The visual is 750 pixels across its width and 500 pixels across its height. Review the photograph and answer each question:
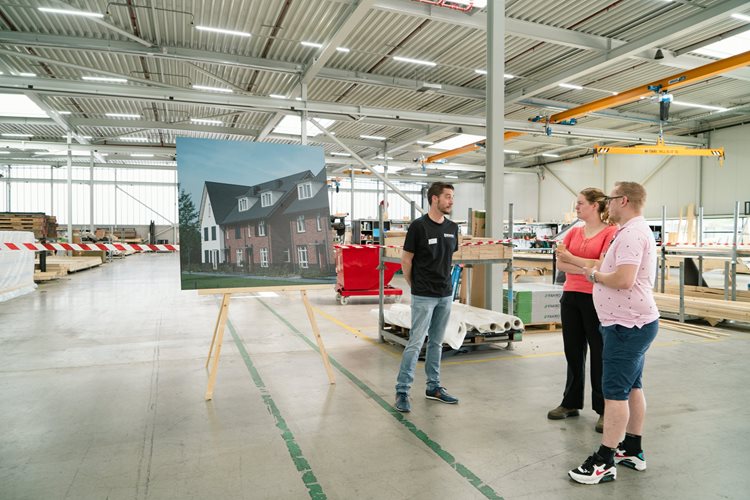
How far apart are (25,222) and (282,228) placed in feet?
57.3

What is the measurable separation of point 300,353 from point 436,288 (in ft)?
8.96

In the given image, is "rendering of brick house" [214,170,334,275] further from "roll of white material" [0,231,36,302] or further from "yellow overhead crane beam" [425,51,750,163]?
"yellow overhead crane beam" [425,51,750,163]

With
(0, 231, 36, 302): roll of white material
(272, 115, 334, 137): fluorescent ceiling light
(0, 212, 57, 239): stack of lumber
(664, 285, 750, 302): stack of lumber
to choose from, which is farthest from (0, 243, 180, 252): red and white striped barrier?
(664, 285, 750, 302): stack of lumber

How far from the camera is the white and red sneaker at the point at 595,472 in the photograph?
288cm

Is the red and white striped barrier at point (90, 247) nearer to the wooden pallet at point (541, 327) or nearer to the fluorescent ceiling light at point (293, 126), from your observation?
the fluorescent ceiling light at point (293, 126)

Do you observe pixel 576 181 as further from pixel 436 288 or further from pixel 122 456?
pixel 122 456

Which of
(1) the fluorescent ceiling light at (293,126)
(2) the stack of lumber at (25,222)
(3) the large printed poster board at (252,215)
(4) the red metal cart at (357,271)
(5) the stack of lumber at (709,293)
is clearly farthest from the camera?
(2) the stack of lumber at (25,222)

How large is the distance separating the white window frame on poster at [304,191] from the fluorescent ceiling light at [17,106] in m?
12.6

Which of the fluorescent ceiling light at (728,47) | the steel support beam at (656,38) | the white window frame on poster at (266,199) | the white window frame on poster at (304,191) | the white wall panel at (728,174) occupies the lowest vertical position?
the white window frame on poster at (266,199)

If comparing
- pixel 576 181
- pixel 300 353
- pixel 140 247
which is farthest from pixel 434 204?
pixel 576 181

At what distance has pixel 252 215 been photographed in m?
4.58

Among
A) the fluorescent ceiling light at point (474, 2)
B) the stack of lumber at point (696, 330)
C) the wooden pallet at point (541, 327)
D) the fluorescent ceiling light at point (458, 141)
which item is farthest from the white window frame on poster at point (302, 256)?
the fluorescent ceiling light at point (458, 141)

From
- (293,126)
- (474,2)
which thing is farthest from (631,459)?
(293,126)

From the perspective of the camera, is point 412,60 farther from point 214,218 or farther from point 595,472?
point 595,472
